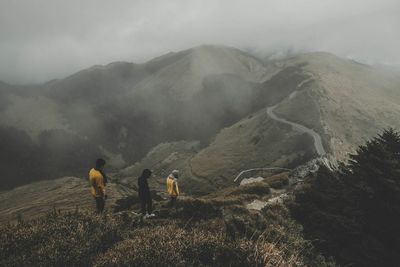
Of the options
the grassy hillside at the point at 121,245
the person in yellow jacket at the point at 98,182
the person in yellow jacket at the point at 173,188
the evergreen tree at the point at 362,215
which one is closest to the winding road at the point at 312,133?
the evergreen tree at the point at 362,215

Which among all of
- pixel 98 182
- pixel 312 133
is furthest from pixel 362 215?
pixel 312 133

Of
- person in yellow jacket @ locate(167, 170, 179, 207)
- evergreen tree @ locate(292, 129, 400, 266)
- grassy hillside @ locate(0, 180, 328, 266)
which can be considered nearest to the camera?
grassy hillside @ locate(0, 180, 328, 266)

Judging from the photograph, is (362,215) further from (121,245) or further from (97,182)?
(121,245)

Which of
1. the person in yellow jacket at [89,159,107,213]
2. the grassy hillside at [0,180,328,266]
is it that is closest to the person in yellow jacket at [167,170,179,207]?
the person in yellow jacket at [89,159,107,213]

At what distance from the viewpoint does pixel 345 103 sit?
199 m

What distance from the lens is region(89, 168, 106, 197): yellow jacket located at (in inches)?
592

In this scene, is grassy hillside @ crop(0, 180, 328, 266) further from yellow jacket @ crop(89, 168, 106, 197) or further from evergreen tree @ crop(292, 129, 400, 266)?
evergreen tree @ crop(292, 129, 400, 266)

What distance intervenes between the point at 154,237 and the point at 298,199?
1587 centimetres

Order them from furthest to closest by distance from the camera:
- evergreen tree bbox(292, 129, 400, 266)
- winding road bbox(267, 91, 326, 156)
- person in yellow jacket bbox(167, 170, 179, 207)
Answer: winding road bbox(267, 91, 326, 156) → person in yellow jacket bbox(167, 170, 179, 207) → evergreen tree bbox(292, 129, 400, 266)

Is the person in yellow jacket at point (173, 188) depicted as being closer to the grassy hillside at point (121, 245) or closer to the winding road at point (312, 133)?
the grassy hillside at point (121, 245)

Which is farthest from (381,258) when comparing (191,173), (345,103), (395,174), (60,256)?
(345,103)

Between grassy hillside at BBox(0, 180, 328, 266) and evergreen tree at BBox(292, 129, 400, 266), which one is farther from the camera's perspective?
evergreen tree at BBox(292, 129, 400, 266)

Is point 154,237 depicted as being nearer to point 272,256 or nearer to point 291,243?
point 272,256

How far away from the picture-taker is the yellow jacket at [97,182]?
15.0 m
